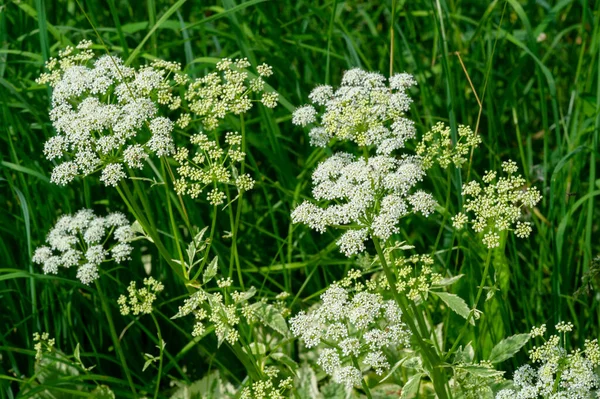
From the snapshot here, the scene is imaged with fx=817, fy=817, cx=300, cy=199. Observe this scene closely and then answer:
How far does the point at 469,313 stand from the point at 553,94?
1.70 metres

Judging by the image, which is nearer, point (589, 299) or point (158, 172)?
point (158, 172)

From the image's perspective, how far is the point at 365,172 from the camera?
317 centimetres

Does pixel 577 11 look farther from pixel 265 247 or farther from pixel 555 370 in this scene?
pixel 555 370

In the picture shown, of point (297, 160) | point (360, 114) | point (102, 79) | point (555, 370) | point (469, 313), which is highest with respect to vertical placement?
point (102, 79)

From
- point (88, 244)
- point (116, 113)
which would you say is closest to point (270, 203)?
point (88, 244)

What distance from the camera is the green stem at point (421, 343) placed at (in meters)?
3.21

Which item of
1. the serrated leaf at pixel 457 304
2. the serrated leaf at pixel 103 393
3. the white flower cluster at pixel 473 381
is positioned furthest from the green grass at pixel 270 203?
the serrated leaf at pixel 457 304

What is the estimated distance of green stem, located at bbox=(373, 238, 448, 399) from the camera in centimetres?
321

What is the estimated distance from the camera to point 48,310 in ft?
15.3

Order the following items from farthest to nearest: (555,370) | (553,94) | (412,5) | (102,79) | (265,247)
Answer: (412,5), (265,247), (553,94), (102,79), (555,370)

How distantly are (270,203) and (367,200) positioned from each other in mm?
1683

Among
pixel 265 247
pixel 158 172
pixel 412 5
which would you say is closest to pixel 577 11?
pixel 412 5

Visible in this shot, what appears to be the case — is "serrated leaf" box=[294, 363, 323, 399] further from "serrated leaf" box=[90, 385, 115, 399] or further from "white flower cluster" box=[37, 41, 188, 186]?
"white flower cluster" box=[37, 41, 188, 186]

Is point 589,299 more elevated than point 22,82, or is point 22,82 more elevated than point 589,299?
point 22,82
